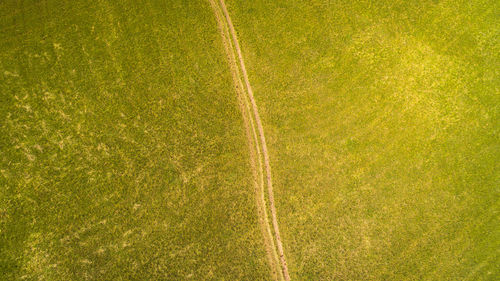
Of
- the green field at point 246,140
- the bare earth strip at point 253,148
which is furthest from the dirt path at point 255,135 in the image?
the green field at point 246,140

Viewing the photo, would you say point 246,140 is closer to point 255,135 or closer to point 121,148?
point 255,135

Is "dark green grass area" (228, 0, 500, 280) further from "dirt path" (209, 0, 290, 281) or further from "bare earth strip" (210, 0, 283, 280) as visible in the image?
"bare earth strip" (210, 0, 283, 280)

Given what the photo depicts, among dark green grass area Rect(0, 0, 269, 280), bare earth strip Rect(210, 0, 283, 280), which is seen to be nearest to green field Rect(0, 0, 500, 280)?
dark green grass area Rect(0, 0, 269, 280)

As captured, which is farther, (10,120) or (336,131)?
(336,131)

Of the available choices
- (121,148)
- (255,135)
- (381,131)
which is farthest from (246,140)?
(381,131)

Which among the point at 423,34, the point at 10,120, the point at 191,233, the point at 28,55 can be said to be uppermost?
the point at 28,55

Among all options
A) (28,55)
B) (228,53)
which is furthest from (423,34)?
(28,55)

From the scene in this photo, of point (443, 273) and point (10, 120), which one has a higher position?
point (10, 120)

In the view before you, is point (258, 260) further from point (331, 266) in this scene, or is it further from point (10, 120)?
point (10, 120)
